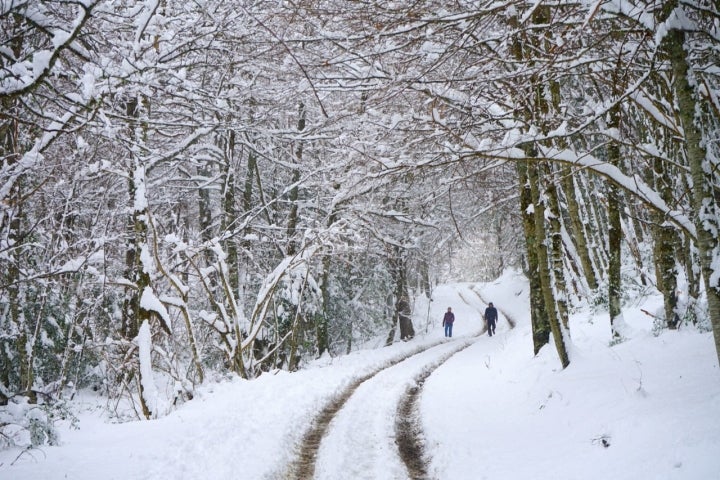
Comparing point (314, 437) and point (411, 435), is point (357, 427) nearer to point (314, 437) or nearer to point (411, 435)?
point (314, 437)

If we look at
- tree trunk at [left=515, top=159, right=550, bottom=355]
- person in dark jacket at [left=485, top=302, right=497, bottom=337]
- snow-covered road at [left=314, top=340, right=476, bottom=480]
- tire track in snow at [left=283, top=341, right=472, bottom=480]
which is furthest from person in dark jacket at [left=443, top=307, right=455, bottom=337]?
tree trunk at [left=515, top=159, right=550, bottom=355]

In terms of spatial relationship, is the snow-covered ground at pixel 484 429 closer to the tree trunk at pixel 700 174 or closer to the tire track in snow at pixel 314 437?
the tire track in snow at pixel 314 437

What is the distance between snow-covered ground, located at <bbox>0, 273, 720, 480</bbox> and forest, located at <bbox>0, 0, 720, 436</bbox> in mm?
1010

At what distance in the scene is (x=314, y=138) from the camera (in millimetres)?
12109

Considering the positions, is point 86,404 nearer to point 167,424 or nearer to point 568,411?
point 167,424

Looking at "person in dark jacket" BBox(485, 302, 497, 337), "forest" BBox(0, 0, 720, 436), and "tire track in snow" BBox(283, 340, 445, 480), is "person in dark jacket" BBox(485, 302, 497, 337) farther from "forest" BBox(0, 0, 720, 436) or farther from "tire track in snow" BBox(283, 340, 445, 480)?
"tire track in snow" BBox(283, 340, 445, 480)

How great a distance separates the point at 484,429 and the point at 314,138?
8259 mm

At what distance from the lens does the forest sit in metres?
4.19

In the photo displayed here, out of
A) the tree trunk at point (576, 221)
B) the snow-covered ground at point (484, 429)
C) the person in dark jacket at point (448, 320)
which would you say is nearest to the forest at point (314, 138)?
the tree trunk at point (576, 221)

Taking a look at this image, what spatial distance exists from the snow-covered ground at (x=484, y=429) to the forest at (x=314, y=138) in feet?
3.31

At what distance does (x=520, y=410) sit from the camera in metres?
8.05

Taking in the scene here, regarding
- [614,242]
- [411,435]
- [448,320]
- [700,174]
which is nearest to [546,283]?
[614,242]

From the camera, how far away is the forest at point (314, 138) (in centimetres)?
419

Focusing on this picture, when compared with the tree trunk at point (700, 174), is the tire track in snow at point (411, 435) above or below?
below
